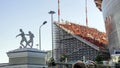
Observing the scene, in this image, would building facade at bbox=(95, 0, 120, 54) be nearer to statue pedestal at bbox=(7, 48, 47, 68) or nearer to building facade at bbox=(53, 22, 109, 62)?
building facade at bbox=(53, 22, 109, 62)

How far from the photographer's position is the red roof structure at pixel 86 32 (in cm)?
9615

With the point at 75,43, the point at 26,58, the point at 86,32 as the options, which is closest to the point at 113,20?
the point at 75,43

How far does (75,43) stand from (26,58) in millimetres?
66213

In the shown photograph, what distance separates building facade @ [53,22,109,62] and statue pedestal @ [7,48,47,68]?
60.4 metres

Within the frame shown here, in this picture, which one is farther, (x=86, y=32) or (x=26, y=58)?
(x=86, y=32)

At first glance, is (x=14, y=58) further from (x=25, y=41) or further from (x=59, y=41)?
(x=59, y=41)

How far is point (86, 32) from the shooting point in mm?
100188

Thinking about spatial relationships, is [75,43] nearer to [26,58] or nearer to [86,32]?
[86,32]

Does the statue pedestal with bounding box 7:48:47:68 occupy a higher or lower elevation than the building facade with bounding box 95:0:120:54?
lower

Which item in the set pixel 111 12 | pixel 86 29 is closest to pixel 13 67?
pixel 111 12

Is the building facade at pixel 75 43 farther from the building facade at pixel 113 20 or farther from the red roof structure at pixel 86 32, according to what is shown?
the building facade at pixel 113 20

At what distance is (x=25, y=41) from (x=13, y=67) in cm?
223

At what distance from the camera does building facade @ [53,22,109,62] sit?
91.8 m

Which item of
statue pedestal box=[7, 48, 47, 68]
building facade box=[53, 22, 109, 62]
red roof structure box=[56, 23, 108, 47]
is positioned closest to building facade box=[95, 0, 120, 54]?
building facade box=[53, 22, 109, 62]
